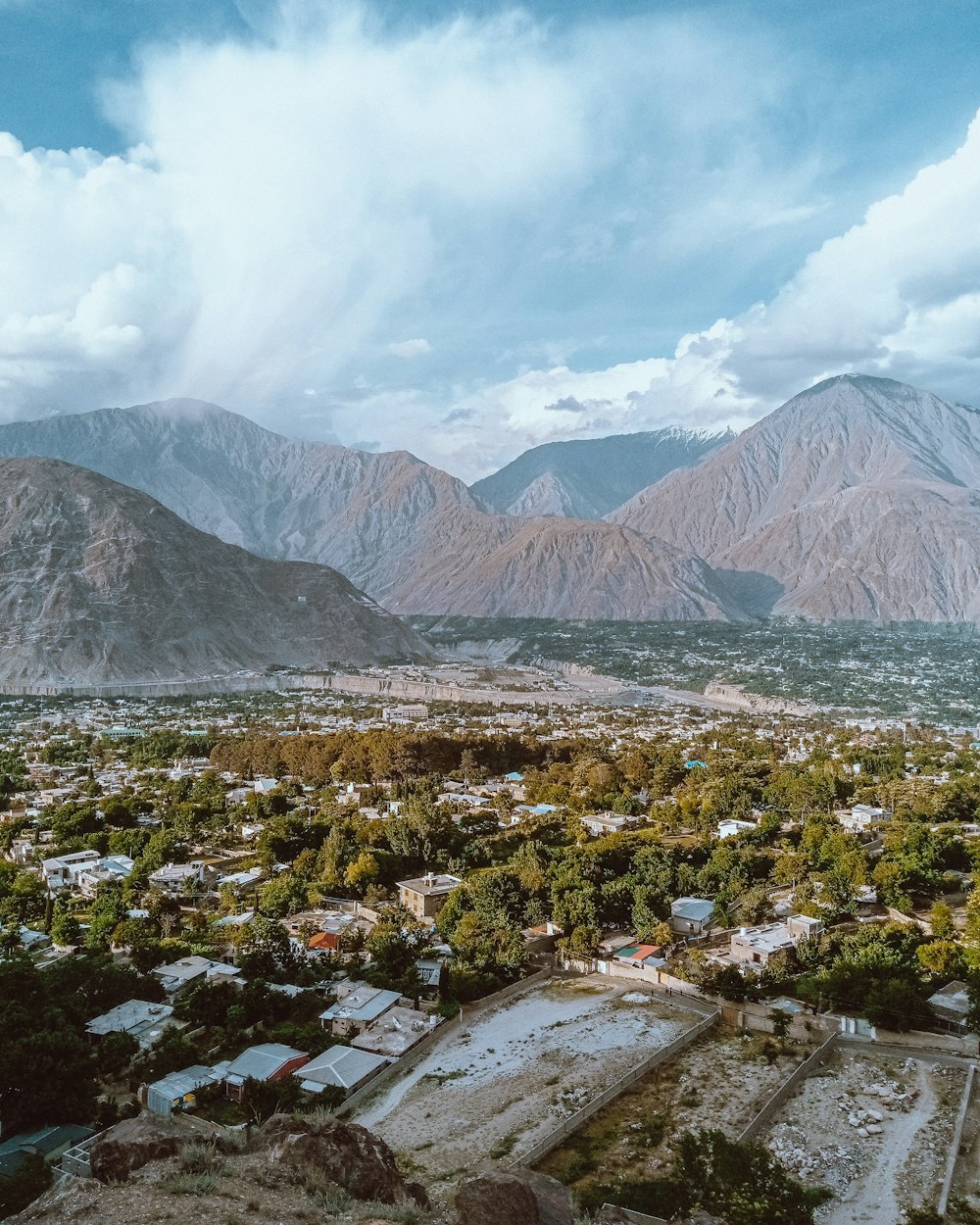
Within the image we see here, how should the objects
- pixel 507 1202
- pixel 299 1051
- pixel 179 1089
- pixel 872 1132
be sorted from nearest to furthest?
pixel 507 1202 → pixel 872 1132 → pixel 179 1089 → pixel 299 1051

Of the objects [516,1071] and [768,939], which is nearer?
[516,1071]

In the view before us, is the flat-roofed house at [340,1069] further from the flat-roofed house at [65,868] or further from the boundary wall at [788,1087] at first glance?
the flat-roofed house at [65,868]

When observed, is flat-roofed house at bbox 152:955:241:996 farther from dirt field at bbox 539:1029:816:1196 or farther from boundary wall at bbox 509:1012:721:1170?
dirt field at bbox 539:1029:816:1196

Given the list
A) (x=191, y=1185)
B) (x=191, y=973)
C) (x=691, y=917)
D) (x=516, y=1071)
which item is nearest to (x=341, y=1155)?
(x=191, y=1185)

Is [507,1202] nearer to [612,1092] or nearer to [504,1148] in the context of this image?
[504,1148]

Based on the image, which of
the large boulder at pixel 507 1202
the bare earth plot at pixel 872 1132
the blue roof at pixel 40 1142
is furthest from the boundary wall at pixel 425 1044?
the large boulder at pixel 507 1202

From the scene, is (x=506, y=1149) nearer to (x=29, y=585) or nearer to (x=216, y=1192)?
(x=216, y=1192)

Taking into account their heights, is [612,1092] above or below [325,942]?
below
